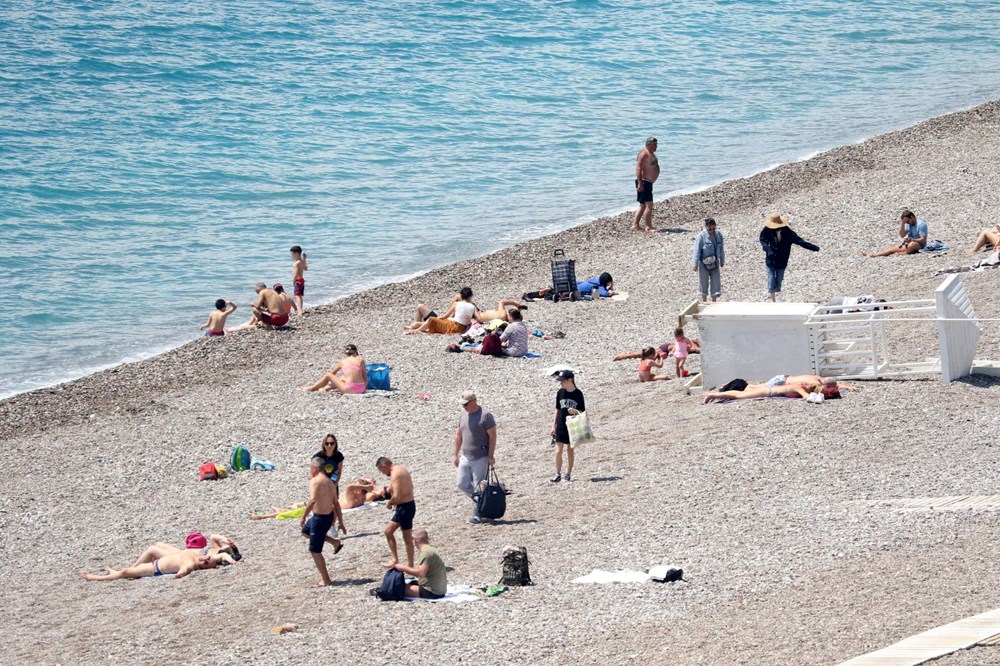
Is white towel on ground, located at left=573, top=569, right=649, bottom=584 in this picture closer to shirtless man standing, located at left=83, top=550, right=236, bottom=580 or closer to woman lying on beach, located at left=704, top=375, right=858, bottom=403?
shirtless man standing, located at left=83, top=550, right=236, bottom=580

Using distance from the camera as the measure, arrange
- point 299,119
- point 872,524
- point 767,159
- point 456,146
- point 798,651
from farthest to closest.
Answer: point 299,119
point 456,146
point 767,159
point 872,524
point 798,651

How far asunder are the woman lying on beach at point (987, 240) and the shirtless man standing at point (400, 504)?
1150cm

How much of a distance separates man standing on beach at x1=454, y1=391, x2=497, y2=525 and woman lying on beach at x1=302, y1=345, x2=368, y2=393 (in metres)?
5.33

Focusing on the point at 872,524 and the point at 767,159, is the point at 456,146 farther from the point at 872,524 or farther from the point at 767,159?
the point at 872,524

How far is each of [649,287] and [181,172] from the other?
17.4 metres

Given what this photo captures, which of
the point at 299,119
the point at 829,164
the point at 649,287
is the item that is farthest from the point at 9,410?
the point at 299,119

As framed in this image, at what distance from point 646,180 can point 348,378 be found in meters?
8.45

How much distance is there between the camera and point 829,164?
1160 inches

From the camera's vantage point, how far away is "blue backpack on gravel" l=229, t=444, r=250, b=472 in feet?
50.6

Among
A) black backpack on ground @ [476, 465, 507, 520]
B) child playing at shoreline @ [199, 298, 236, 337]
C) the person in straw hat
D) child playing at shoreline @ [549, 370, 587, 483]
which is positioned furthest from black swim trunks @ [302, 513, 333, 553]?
child playing at shoreline @ [199, 298, 236, 337]

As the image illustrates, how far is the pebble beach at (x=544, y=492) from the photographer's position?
9305mm

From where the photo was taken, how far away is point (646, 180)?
2422 centimetres

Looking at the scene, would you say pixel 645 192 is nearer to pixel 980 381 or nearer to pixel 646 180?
pixel 646 180

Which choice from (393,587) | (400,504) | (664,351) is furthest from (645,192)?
(393,587)
